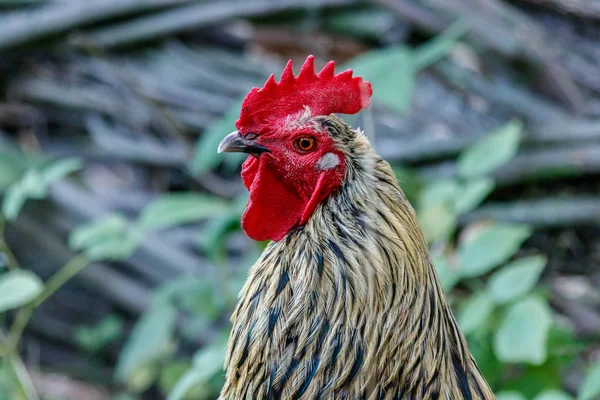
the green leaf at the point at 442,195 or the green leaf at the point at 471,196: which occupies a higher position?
the green leaf at the point at 442,195

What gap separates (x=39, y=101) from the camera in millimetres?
4848

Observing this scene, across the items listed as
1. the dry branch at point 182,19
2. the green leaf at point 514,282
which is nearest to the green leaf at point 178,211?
the green leaf at point 514,282

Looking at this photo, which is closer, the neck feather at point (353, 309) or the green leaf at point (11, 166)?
the neck feather at point (353, 309)

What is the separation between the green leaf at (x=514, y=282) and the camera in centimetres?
259

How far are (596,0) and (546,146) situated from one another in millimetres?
861

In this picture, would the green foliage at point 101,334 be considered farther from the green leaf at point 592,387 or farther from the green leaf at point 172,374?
the green leaf at point 592,387

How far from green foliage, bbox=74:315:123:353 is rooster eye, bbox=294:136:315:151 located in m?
3.27

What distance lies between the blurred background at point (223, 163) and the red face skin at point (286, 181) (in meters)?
1.15

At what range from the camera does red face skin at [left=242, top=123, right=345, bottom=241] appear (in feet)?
5.43

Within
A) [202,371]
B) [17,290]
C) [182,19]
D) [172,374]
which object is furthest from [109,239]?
[182,19]

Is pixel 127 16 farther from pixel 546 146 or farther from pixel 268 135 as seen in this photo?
pixel 268 135

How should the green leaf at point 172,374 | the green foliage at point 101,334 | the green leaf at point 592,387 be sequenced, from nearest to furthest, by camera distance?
the green leaf at point 592,387 < the green leaf at point 172,374 < the green foliage at point 101,334

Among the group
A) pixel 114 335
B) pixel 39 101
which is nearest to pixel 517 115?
pixel 114 335

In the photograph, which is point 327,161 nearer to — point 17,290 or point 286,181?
point 286,181
